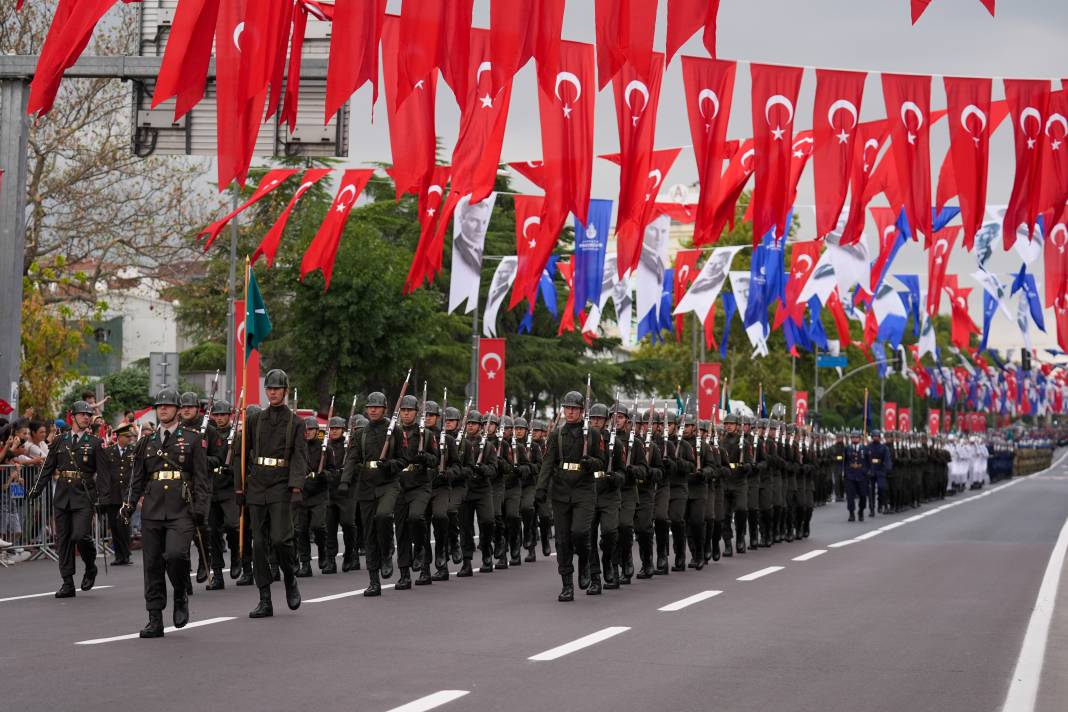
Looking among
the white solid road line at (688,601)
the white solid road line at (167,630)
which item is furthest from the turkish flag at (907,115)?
the white solid road line at (167,630)

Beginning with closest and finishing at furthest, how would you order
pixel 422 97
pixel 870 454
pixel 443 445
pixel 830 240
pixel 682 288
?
pixel 422 97
pixel 443 445
pixel 830 240
pixel 682 288
pixel 870 454

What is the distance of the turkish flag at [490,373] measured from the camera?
3275 cm

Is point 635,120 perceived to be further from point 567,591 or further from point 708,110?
point 567,591

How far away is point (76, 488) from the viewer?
1628 cm

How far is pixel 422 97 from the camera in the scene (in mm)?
16484

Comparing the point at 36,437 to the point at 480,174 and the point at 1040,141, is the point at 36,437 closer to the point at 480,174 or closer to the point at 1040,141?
the point at 480,174

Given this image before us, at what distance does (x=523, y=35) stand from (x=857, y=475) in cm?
2342

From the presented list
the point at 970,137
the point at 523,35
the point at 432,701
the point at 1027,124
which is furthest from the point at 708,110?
the point at 432,701

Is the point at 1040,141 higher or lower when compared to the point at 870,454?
higher

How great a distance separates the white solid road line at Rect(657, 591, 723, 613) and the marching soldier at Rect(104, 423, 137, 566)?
7.35 metres

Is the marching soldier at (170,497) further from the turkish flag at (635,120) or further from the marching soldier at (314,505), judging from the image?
the turkish flag at (635,120)

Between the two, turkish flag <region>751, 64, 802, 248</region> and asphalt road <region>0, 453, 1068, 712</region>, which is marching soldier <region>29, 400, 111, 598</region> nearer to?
asphalt road <region>0, 453, 1068, 712</region>

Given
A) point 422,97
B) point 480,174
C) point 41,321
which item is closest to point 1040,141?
point 480,174

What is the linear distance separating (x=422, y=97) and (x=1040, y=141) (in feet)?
27.3
